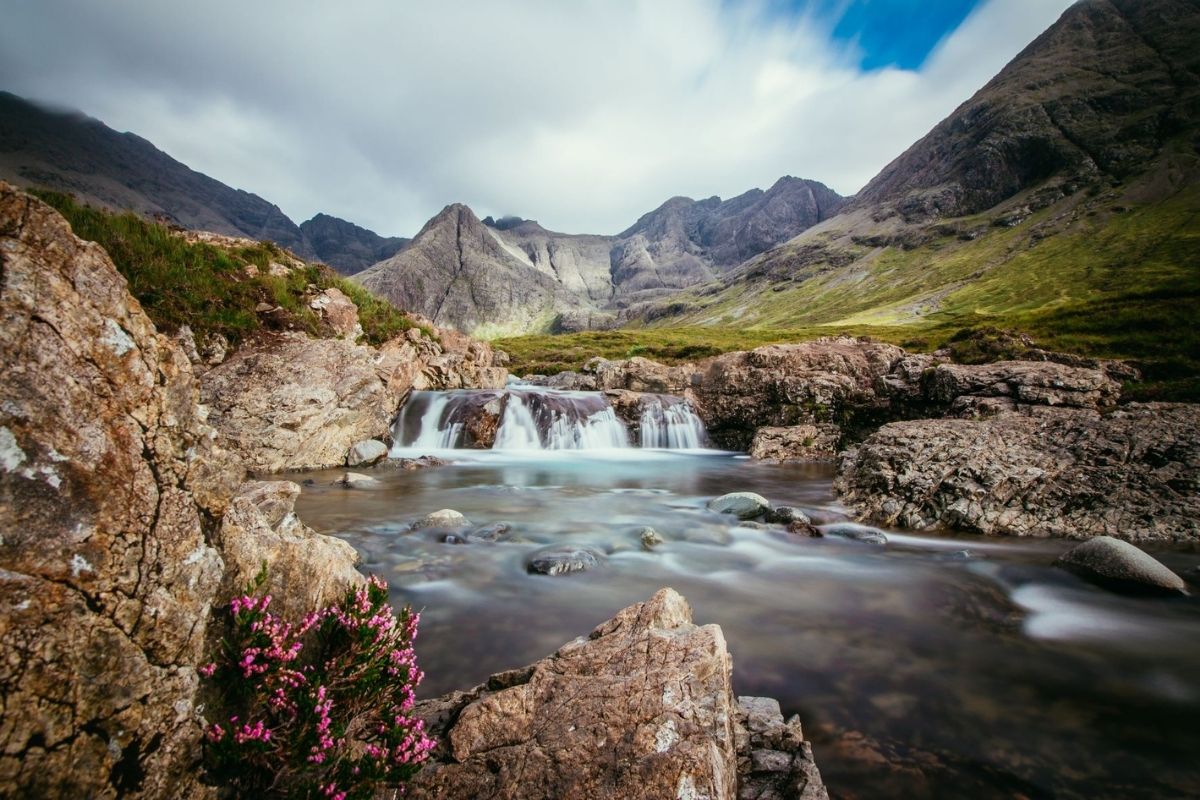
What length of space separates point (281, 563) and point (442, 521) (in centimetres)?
872

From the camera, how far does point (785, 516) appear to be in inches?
513

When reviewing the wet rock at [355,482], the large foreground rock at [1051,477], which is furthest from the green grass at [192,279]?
the large foreground rock at [1051,477]

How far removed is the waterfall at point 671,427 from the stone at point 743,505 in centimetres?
1525

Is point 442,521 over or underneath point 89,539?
underneath

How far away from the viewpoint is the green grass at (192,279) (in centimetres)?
1524

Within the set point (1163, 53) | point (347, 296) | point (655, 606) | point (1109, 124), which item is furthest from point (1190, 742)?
point (1163, 53)

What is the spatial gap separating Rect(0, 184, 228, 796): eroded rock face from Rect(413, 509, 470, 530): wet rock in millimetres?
9366

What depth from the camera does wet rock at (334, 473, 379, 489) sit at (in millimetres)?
15930

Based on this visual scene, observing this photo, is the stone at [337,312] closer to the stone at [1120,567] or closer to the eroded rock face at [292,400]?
the eroded rock face at [292,400]

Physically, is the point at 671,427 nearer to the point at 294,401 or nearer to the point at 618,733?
the point at 294,401

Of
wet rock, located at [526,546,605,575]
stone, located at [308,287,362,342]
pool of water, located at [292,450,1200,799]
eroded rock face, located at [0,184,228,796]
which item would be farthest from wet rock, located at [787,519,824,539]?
stone, located at [308,287,362,342]

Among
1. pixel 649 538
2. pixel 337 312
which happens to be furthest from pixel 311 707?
pixel 337 312

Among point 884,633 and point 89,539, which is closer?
point 89,539

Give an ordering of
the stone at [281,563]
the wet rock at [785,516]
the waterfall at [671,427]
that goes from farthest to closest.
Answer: the waterfall at [671,427]
the wet rock at [785,516]
the stone at [281,563]
